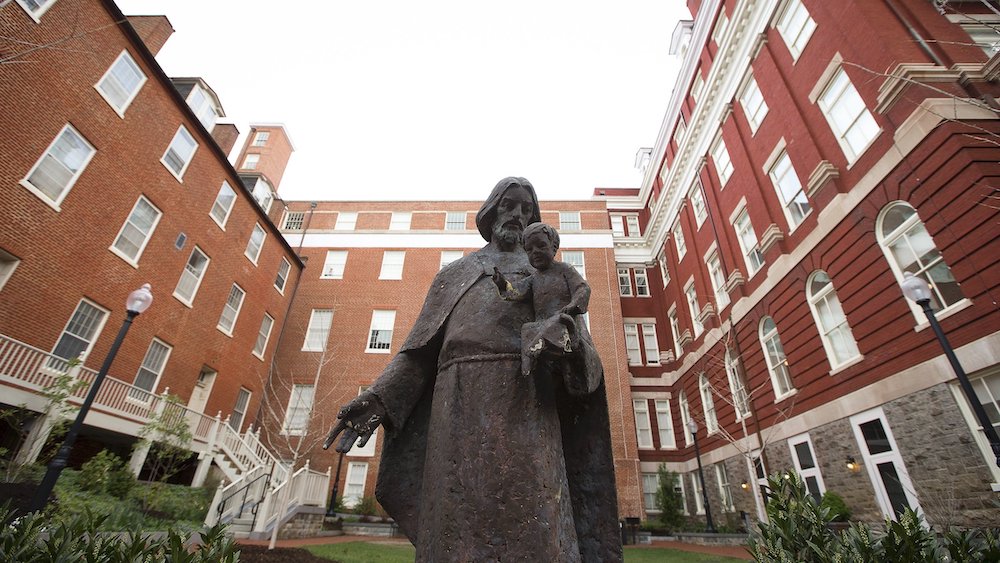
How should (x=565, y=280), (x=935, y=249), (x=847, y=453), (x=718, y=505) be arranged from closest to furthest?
(x=565, y=280) → (x=935, y=249) → (x=847, y=453) → (x=718, y=505)

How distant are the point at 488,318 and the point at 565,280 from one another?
1.52 feet

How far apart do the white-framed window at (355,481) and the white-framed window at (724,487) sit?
1684 cm

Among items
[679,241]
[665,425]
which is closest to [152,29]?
[679,241]

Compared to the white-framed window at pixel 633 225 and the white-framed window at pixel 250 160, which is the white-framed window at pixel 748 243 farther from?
the white-framed window at pixel 250 160

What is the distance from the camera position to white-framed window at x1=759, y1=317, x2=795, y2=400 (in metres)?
16.1

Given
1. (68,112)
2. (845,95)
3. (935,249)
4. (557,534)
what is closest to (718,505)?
(935,249)

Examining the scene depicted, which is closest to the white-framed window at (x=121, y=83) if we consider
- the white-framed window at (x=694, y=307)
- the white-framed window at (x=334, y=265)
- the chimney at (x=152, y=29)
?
the chimney at (x=152, y=29)

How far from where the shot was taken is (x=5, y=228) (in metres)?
12.1

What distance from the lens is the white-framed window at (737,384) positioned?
18.0 metres

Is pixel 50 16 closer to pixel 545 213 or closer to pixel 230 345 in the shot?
pixel 230 345

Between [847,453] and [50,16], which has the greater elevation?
[50,16]

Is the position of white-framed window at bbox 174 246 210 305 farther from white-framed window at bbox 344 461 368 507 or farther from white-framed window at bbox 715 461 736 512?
white-framed window at bbox 715 461 736 512

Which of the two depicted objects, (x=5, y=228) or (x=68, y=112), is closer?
(x=5, y=228)

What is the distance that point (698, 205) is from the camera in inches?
955
